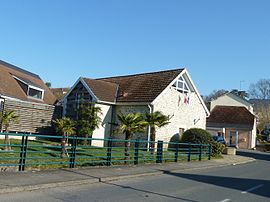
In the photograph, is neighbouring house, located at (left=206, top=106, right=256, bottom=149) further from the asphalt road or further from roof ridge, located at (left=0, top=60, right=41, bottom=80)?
the asphalt road

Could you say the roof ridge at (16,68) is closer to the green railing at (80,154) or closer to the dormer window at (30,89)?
the dormer window at (30,89)

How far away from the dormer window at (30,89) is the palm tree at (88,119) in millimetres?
5396

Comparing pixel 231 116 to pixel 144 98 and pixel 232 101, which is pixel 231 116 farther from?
pixel 144 98

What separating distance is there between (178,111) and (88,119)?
25.9 ft

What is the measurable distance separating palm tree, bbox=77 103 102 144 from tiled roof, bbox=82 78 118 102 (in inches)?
50.0

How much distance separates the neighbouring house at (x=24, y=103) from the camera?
1076 inches

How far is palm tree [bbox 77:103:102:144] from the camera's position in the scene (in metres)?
27.6

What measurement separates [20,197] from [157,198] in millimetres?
3514

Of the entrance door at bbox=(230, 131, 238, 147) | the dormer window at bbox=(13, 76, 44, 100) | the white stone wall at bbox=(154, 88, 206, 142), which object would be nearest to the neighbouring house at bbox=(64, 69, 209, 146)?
the white stone wall at bbox=(154, 88, 206, 142)

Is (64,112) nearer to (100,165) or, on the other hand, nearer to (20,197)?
(100,165)

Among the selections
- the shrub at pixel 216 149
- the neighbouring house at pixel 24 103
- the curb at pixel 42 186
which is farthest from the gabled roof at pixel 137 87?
the curb at pixel 42 186

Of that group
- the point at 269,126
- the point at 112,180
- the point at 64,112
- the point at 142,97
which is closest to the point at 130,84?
the point at 142,97

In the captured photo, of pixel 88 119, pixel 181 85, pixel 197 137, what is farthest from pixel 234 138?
pixel 88 119

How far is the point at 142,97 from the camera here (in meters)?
29.3
